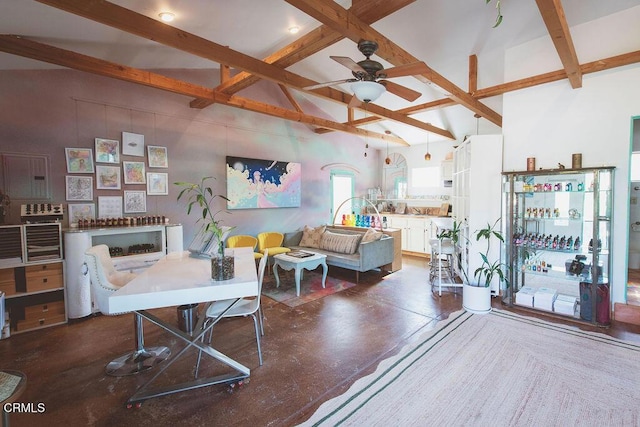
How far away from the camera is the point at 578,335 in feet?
10.3

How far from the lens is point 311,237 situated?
19.9ft

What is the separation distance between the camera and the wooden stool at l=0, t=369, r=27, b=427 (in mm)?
1185

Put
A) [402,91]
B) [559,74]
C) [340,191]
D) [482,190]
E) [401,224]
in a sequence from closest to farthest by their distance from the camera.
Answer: [402,91]
[559,74]
[482,190]
[401,224]
[340,191]

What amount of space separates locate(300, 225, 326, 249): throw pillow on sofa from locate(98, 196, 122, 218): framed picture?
3111mm

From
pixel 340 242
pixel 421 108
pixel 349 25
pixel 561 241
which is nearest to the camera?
pixel 349 25

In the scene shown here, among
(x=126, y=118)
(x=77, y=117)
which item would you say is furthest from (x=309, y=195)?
(x=77, y=117)

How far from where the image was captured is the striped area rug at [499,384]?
79.1 inches

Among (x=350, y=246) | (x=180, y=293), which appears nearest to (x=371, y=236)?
(x=350, y=246)

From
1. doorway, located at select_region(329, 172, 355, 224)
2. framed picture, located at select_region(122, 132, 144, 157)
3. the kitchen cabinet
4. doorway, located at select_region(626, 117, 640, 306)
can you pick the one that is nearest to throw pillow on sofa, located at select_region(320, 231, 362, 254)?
doorway, located at select_region(329, 172, 355, 224)

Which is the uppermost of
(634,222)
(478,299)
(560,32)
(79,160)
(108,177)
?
(560,32)

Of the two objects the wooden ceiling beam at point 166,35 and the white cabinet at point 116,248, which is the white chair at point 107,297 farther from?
the wooden ceiling beam at point 166,35

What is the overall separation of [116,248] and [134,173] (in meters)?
1.07

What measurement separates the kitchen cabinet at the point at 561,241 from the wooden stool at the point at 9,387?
4558 millimetres
